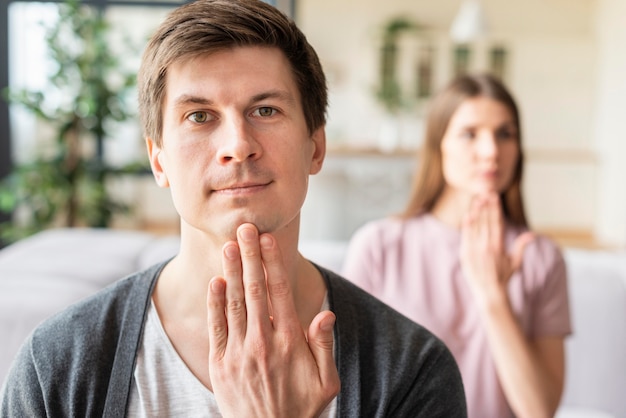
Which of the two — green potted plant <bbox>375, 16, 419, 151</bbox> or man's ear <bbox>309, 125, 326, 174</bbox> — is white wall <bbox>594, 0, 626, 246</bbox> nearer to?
green potted plant <bbox>375, 16, 419, 151</bbox>

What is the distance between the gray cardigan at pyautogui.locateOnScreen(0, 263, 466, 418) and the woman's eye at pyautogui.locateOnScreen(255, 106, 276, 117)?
28cm

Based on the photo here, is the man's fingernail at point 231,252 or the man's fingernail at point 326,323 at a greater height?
the man's fingernail at point 231,252

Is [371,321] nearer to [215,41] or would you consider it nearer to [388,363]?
[388,363]

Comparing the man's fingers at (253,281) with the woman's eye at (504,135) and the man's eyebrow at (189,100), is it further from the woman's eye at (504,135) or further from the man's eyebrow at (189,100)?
the woman's eye at (504,135)

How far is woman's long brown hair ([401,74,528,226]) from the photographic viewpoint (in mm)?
1803

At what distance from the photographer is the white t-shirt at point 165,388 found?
967mm

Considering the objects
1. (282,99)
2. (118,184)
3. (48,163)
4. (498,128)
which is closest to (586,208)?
(118,184)

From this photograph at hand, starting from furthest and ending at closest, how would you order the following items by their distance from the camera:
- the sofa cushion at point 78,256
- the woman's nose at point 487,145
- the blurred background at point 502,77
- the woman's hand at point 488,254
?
the blurred background at point 502,77 → the sofa cushion at point 78,256 → the woman's nose at point 487,145 → the woman's hand at point 488,254

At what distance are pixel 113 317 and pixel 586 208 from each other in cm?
741

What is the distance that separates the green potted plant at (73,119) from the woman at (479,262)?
2.55 metres

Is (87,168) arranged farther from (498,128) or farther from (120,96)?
(498,128)

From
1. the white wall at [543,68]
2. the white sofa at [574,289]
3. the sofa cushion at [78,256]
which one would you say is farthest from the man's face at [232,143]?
the white wall at [543,68]

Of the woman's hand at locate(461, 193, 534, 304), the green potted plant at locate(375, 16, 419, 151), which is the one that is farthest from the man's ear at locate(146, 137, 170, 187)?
the green potted plant at locate(375, 16, 419, 151)

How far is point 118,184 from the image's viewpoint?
7.85 m
